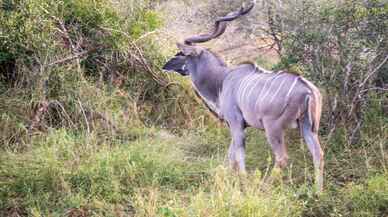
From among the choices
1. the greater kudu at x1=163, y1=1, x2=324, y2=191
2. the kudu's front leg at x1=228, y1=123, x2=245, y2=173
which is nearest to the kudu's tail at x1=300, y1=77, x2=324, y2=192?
the greater kudu at x1=163, y1=1, x2=324, y2=191

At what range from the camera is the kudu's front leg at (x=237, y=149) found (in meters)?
4.39

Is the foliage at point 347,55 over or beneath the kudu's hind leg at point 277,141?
over

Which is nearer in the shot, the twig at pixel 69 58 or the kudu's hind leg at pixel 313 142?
the kudu's hind leg at pixel 313 142

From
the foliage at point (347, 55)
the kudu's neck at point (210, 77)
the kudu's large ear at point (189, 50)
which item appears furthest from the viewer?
the kudu's large ear at point (189, 50)

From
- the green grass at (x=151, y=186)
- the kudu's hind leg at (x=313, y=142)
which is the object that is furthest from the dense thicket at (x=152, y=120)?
the kudu's hind leg at (x=313, y=142)

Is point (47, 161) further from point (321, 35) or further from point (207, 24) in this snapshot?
point (207, 24)

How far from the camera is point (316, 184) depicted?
3.82m

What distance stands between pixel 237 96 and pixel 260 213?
4.53 feet

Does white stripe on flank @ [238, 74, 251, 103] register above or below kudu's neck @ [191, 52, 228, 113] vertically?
above

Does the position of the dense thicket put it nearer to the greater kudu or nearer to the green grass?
the green grass

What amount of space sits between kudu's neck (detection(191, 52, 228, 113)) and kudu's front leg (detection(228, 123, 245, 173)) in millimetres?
600

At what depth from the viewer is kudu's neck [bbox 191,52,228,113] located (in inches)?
200

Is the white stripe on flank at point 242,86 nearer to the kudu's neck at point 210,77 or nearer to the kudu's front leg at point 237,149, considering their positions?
the kudu's front leg at point 237,149

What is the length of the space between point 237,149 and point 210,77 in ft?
2.86
